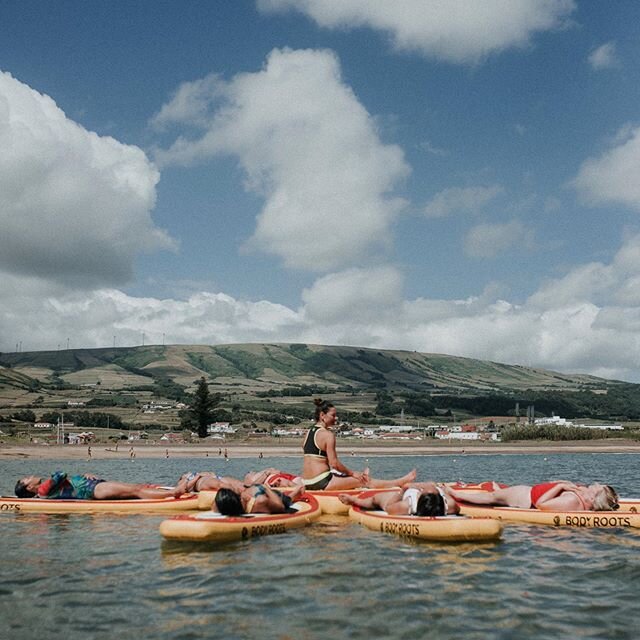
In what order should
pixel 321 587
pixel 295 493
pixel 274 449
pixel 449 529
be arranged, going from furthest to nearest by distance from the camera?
pixel 274 449
pixel 295 493
pixel 449 529
pixel 321 587

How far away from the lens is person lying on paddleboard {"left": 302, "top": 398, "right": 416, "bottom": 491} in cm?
1788

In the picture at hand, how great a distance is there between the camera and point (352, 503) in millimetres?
16734

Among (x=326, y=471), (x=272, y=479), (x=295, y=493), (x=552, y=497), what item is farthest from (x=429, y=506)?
(x=272, y=479)

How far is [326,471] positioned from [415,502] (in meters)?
4.50

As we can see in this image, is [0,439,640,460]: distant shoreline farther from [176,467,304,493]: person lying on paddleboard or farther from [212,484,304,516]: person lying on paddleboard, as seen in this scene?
[212,484,304,516]: person lying on paddleboard

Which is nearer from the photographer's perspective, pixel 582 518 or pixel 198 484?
pixel 582 518

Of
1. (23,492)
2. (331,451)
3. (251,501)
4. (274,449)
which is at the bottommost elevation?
(274,449)

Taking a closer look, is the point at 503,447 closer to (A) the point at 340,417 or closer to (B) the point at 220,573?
(A) the point at 340,417

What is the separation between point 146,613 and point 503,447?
377ft

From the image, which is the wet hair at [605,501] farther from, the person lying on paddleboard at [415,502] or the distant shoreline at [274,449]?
the distant shoreline at [274,449]

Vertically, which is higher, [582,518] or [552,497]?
[552,497]

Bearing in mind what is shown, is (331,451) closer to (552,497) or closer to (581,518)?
(552,497)

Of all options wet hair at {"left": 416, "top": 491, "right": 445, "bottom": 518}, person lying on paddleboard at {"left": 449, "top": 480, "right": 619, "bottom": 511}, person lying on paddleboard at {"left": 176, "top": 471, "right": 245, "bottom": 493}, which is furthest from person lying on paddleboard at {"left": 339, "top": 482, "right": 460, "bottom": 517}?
person lying on paddleboard at {"left": 176, "top": 471, "right": 245, "bottom": 493}

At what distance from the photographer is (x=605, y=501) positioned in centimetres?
1602
